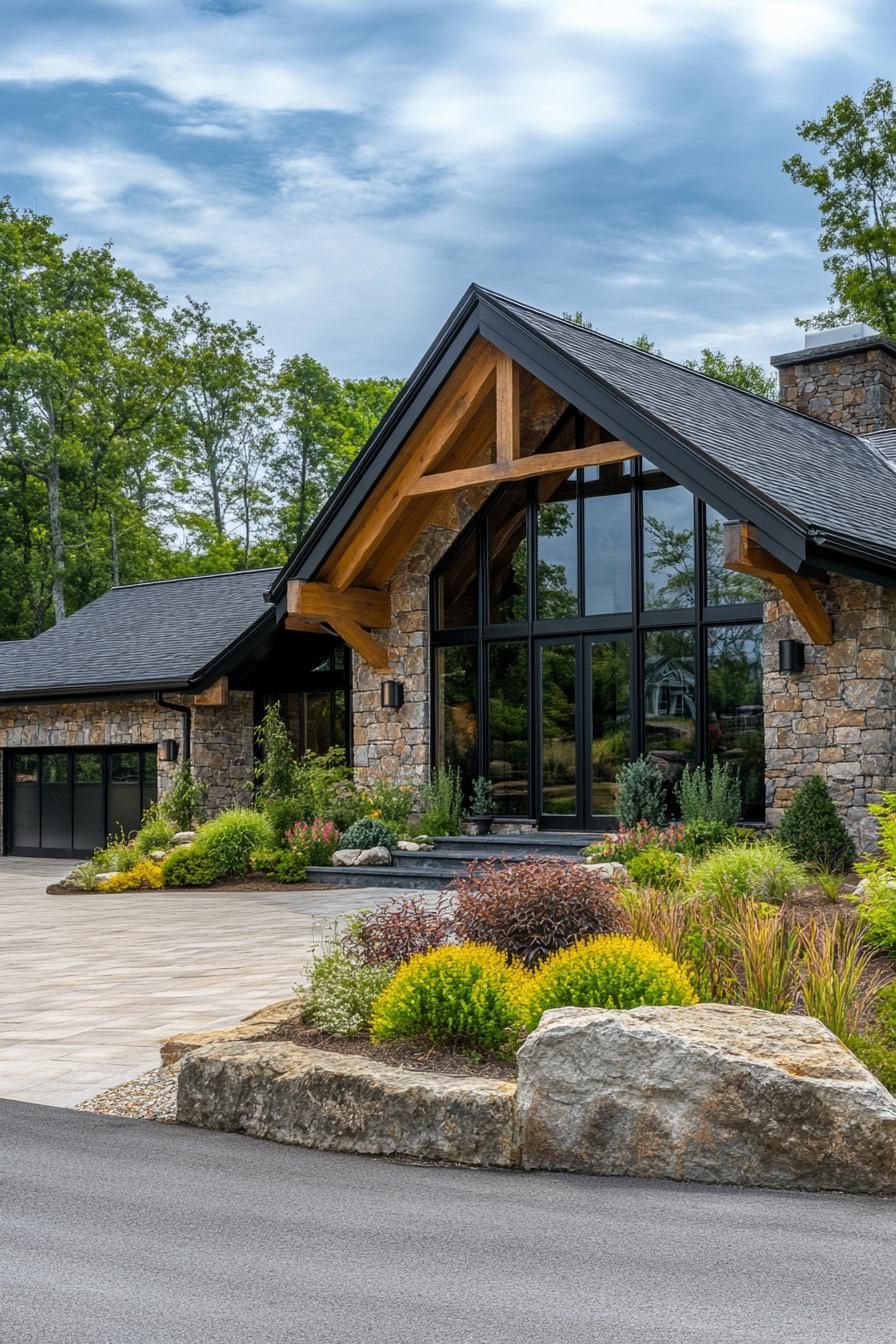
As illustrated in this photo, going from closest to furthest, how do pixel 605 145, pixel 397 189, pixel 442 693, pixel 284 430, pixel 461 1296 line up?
pixel 461 1296
pixel 442 693
pixel 605 145
pixel 397 189
pixel 284 430

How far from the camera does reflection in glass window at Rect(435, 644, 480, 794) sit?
16000 millimetres

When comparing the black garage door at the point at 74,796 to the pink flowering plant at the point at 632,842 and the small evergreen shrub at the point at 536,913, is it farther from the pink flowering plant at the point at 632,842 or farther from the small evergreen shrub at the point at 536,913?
the small evergreen shrub at the point at 536,913

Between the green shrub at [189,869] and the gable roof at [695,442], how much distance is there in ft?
11.5

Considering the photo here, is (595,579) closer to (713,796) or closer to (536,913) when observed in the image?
(713,796)

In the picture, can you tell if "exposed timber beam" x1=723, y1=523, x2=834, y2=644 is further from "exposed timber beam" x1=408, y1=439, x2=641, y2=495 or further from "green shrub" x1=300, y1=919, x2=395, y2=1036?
"green shrub" x1=300, y1=919, x2=395, y2=1036

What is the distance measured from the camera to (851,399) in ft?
57.4

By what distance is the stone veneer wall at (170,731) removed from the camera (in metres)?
18.9

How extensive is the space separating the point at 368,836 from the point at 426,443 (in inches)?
181

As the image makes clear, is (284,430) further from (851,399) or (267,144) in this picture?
(851,399)

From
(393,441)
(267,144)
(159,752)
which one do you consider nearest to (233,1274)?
(393,441)

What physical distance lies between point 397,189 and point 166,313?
681 inches

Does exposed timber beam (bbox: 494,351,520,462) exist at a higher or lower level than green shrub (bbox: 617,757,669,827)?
higher

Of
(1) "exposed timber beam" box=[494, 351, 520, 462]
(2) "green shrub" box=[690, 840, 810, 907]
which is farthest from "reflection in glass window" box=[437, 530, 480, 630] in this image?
(2) "green shrub" box=[690, 840, 810, 907]

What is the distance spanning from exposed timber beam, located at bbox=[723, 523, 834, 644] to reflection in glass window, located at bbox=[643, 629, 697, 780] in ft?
5.76
